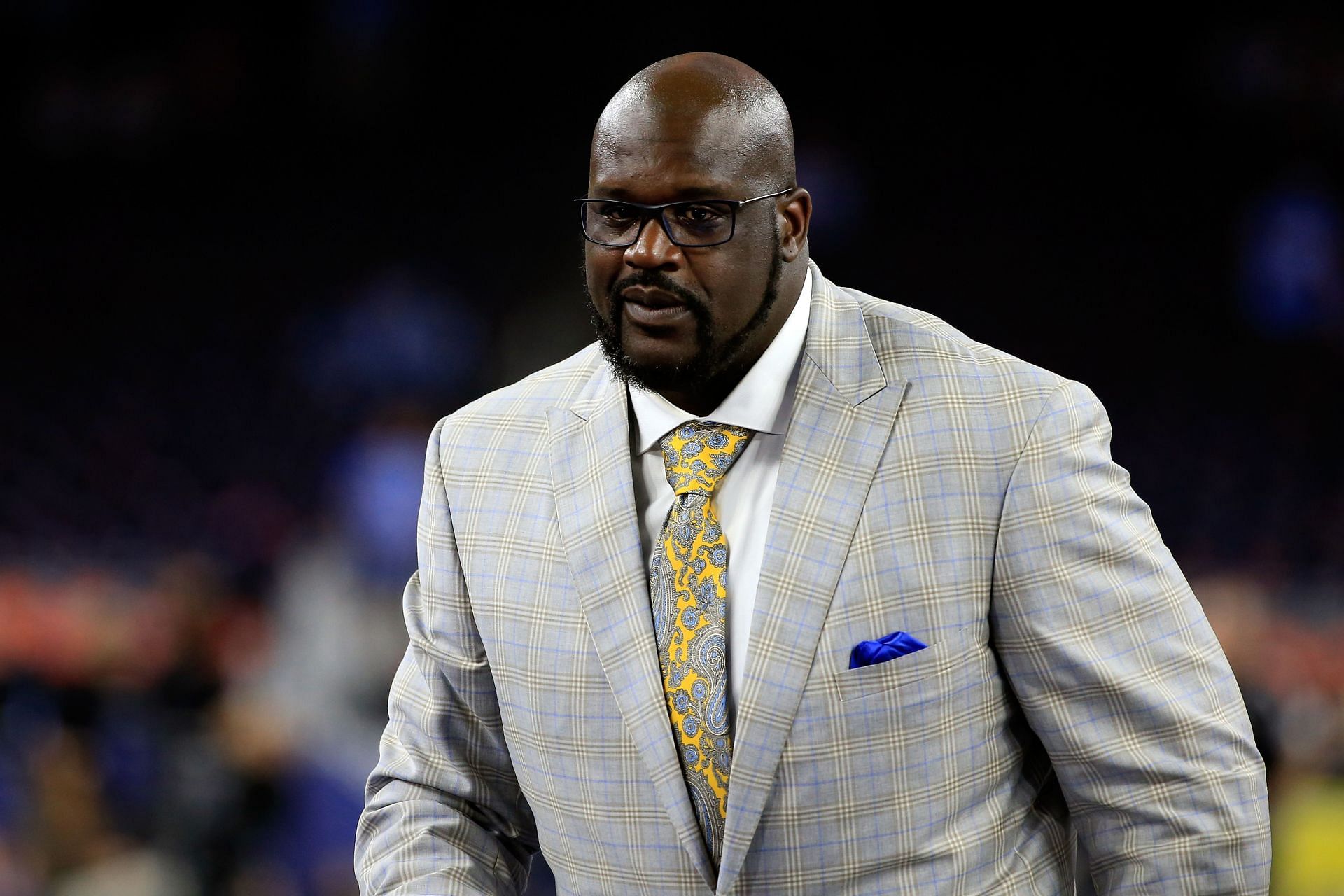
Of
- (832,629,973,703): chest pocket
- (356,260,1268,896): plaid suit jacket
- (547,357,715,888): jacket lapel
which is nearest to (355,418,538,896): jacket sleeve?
(356,260,1268,896): plaid suit jacket

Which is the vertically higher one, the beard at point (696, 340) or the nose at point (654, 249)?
the nose at point (654, 249)

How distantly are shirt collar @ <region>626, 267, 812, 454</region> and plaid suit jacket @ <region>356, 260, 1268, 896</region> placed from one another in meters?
0.02

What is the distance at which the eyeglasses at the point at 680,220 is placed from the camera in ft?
3.76

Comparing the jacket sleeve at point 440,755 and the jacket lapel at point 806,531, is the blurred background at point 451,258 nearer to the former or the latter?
the jacket sleeve at point 440,755

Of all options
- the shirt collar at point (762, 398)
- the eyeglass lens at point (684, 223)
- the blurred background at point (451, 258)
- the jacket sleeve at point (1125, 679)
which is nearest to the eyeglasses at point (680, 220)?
the eyeglass lens at point (684, 223)

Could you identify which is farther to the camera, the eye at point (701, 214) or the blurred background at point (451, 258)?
the blurred background at point (451, 258)

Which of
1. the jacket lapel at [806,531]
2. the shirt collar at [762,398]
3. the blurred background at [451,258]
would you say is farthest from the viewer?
the blurred background at [451,258]

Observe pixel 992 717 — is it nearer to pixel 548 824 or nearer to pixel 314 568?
pixel 548 824

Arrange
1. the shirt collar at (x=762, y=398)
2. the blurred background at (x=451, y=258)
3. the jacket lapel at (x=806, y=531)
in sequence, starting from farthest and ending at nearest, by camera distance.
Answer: the blurred background at (x=451, y=258)
the shirt collar at (x=762, y=398)
the jacket lapel at (x=806, y=531)

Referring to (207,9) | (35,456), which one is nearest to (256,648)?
(35,456)

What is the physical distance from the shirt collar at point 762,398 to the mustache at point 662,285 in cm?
10

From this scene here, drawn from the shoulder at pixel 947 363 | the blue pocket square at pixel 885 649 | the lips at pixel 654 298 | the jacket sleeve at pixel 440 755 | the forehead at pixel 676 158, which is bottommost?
the jacket sleeve at pixel 440 755

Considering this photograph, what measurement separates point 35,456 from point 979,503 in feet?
11.3

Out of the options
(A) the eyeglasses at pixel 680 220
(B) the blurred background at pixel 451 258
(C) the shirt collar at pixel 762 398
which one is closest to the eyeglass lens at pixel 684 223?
(A) the eyeglasses at pixel 680 220
